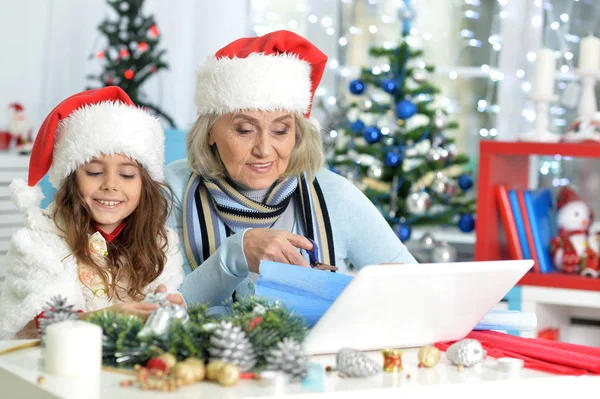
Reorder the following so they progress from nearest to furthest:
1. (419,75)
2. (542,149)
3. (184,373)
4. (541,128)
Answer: (184,373) < (542,149) < (541,128) < (419,75)

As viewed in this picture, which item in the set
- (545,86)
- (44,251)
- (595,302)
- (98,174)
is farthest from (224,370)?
(545,86)

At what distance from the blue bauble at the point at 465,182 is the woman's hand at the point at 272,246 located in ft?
7.96

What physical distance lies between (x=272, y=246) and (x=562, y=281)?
1.68 meters

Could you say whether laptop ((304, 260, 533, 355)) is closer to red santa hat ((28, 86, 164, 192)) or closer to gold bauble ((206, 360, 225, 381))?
gold bauble ((206, 360, 225, 381))

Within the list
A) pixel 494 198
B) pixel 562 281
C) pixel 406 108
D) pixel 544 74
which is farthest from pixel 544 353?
pixel 406 108

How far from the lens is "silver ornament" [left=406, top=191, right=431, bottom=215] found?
398 centimetres

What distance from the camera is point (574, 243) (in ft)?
10.4

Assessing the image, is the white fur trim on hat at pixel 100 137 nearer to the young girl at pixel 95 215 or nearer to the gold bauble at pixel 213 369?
the young girl at pixel 95 215

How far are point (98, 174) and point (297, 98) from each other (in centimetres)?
52

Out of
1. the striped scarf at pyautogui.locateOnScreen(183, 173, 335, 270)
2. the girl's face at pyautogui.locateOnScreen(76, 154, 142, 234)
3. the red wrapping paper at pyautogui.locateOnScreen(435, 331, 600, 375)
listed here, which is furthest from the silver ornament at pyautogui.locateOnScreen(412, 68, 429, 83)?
the red wrapping paper at pyautogui.locateOnScreen(435, 331, 600, 375)

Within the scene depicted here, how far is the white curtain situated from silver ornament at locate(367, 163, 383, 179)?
120cm

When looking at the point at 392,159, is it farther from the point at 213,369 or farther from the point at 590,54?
the point at 213,369

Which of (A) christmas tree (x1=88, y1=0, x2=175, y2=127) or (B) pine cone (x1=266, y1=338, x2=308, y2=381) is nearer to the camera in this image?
(B) pine cone (x1=266, y1=338, x2=308, y2=381)

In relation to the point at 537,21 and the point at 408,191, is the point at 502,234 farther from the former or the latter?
the point at 537,21
